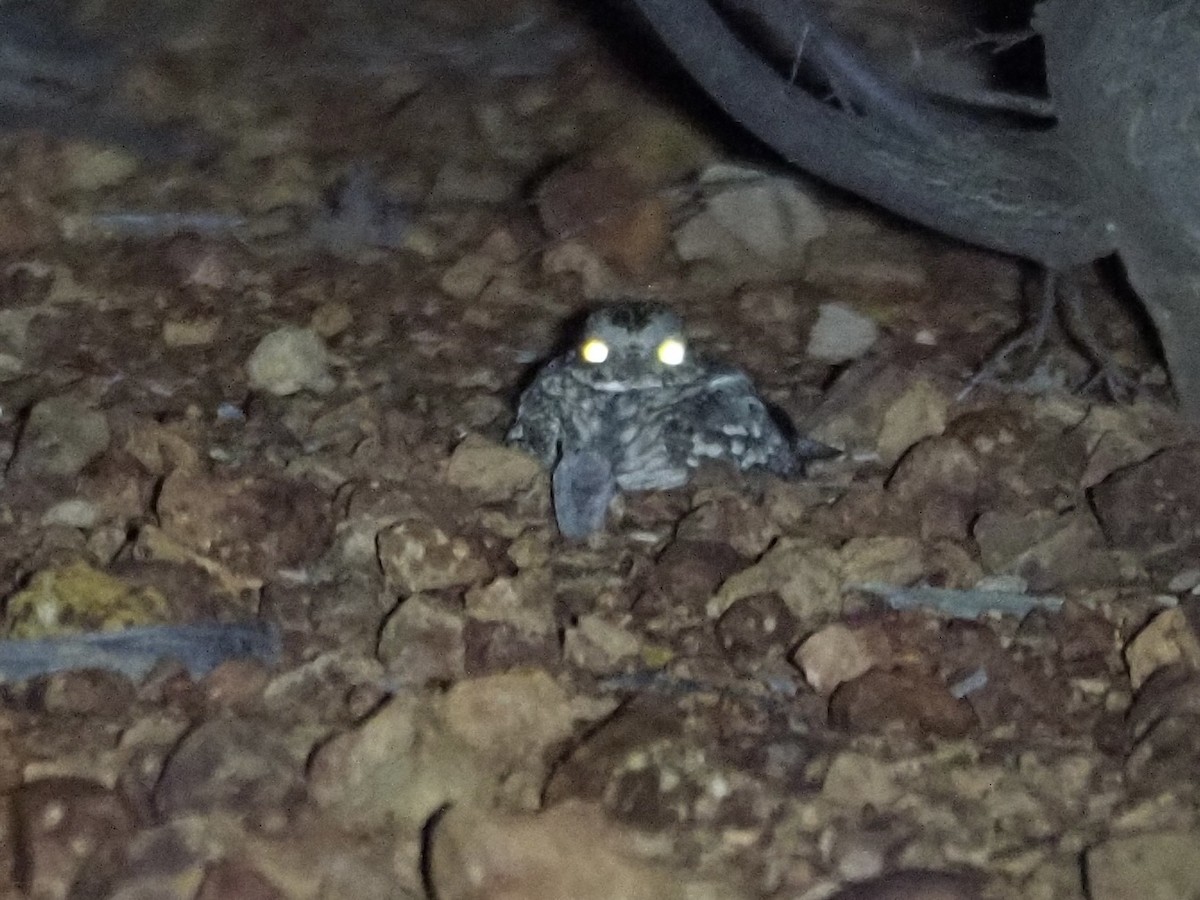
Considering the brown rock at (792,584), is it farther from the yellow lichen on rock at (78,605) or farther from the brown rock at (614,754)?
the yellow lichen on rock at (78,605)

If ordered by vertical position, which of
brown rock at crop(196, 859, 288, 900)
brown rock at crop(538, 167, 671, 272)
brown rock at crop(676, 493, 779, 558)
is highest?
brown rock at crop(196, 859, 288, 900)

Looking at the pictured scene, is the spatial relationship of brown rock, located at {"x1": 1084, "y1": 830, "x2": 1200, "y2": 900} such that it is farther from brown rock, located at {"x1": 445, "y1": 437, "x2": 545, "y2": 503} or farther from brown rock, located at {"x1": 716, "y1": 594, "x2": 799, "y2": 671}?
brown rock, located at {"x1": 445, "y1": 437, "x2": 545, "y2": 503}

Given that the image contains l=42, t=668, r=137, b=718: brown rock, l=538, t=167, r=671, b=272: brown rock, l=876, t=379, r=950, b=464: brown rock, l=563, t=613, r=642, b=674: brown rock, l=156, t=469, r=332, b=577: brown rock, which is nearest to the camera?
l=42, t=668, r=137, b=718: brown rock

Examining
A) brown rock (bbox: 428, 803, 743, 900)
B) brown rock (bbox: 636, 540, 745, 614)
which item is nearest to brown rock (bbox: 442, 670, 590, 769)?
brown rock (bbox: 428, 803, 743, 900)

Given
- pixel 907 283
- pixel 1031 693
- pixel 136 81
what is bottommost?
pixel 136 81

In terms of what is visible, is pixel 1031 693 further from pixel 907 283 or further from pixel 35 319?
pixel 35 319

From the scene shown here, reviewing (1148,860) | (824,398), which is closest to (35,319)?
(824,398)

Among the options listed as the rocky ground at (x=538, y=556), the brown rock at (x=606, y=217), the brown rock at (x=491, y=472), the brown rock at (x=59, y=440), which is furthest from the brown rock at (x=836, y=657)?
the brown rock at (x=606, y=217)

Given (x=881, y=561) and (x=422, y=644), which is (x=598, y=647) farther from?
(x=881, y=561)
